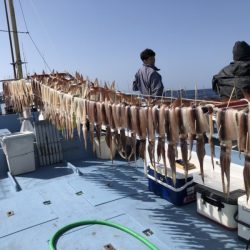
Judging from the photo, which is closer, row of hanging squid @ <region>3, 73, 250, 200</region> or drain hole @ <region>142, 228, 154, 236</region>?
row of hanging squid @ <region>3, 73, 250, 200</region>

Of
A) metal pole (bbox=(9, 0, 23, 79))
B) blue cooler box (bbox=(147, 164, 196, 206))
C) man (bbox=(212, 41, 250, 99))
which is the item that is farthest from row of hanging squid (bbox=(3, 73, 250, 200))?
metal pole (bbox=(9, 0, 23, 79))

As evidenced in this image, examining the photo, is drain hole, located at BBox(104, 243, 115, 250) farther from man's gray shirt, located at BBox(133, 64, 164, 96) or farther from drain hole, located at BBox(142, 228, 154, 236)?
man's gray shirt, located at BBox(133, 64, 164, 96)

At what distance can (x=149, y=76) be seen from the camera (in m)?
5.64

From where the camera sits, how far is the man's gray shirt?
560 cm

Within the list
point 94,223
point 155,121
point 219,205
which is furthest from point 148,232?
point 155,121

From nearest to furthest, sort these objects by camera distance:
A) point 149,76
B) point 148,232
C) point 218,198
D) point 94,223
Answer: point 218,198 → point 148,232 → point 94,223 → point 149,76

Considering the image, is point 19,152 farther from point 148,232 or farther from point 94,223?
point 148,232

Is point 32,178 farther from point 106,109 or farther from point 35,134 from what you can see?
point 106,109

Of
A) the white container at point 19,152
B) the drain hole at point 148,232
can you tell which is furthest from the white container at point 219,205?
the white container at point 19,152

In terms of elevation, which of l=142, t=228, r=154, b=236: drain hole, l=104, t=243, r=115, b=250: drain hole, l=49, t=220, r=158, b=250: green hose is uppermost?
l=49, t=220, r=158, b=250: green hose

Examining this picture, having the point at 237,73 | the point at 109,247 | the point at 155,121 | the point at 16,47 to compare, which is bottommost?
the point at 109,247

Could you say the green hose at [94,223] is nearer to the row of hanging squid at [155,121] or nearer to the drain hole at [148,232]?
the drain hole at [148,232]

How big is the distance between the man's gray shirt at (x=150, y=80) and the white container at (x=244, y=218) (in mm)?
2350

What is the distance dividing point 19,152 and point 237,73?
6014 mm
